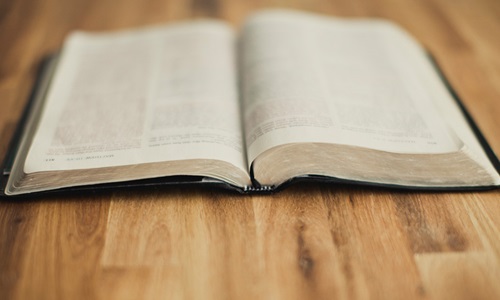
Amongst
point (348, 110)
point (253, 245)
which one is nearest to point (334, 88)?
point (348, 110)

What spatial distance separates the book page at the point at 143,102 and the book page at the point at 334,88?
48 millimetres

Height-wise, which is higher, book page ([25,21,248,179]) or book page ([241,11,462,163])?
book page ([241,11,462,163])

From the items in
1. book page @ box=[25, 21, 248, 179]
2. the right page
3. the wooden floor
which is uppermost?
the right page

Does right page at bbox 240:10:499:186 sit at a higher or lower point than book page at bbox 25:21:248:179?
higher

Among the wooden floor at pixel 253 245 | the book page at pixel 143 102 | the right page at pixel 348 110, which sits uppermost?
the right page at pixel 348 110

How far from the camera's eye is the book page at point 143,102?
2.25 ft

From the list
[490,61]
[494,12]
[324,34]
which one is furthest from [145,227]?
[494,12]

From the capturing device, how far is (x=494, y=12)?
1.18 meters

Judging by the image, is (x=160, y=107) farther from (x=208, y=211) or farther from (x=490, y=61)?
(x=490, y=61)

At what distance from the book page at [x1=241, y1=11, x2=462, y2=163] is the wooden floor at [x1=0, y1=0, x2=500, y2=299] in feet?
0.27

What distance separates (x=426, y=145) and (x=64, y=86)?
0.61 metres

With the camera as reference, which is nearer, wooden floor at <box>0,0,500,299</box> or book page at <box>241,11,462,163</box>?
wooden floor at <box>0,0,500,299</box>

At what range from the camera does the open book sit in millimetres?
670

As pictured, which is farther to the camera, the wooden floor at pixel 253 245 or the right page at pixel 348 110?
the right page at pixel 348 110
